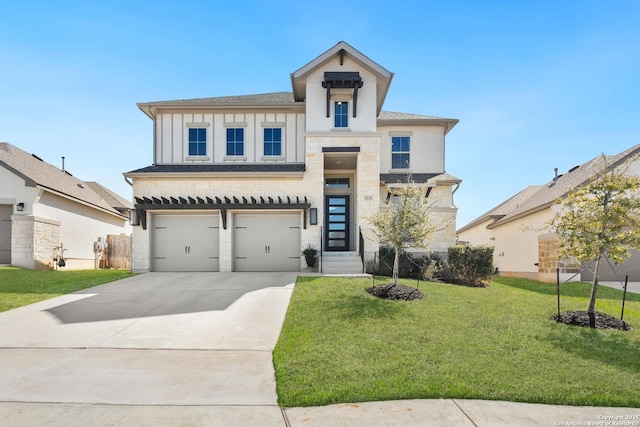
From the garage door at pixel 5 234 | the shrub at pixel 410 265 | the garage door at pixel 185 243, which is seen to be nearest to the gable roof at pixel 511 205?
the shrub at pixel 410 265

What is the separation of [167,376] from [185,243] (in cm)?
1103

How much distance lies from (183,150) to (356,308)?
12.0 metres

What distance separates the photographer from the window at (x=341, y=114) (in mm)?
15758

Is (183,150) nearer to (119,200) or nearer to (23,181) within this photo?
(23,181)

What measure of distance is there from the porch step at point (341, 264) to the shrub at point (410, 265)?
2.60 ft

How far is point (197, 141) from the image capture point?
16844 mm

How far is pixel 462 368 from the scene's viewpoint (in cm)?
517

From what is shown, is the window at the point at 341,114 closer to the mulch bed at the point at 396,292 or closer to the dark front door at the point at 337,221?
the dark front door at the point at 337,221

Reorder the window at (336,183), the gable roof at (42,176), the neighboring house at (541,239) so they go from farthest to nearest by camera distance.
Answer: the window at (336,183) < the gable roof at (42,176) < the neighboring house at (541,239)

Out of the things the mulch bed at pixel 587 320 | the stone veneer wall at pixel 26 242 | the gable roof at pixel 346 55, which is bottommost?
the mulch bed at pixel 587 320

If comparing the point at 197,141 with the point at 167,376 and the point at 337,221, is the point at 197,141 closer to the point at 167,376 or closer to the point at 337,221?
the point at 337,221

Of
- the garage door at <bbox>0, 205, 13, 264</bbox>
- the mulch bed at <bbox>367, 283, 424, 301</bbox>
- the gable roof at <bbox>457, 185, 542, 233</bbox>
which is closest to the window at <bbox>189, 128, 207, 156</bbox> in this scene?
the garage door at <bbox>0, 205, 13, 264</bbox>

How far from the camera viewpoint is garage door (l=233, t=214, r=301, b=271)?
1539 centimetres

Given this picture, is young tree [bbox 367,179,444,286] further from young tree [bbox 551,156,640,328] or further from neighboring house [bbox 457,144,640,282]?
young tree [bbox 551,156,640,328]
